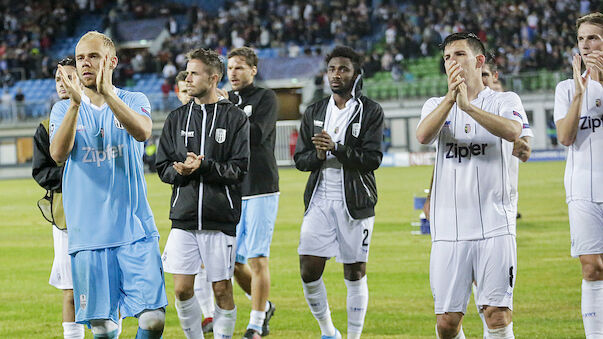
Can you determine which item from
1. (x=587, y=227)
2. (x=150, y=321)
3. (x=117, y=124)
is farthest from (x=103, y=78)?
(x=587, y=227)

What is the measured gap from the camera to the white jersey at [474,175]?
5844mm

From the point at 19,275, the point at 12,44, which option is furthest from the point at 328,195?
the point at 12,44

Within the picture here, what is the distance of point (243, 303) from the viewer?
10.9 meters

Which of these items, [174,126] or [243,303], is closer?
[174,126]

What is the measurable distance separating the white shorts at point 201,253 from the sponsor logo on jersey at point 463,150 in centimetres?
209

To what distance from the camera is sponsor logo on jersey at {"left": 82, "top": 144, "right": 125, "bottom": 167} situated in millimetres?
5961

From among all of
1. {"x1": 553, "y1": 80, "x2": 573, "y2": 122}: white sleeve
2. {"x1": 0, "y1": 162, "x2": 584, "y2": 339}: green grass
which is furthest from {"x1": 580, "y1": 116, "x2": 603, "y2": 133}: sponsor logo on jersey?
{"x1": 0, "y1": 162, "x2": 584, "y2": 339}: green grass

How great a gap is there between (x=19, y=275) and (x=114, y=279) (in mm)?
8308

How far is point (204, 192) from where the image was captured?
7156 mm

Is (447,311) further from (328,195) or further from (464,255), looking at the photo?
(328,195)

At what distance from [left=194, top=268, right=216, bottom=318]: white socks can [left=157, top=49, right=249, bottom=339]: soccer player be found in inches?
60.9

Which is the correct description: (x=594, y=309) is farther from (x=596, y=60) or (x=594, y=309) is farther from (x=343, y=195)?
(x=343, y=195)

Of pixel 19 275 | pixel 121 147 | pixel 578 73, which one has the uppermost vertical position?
pixel 578 73

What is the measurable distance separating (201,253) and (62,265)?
3.48 ft
